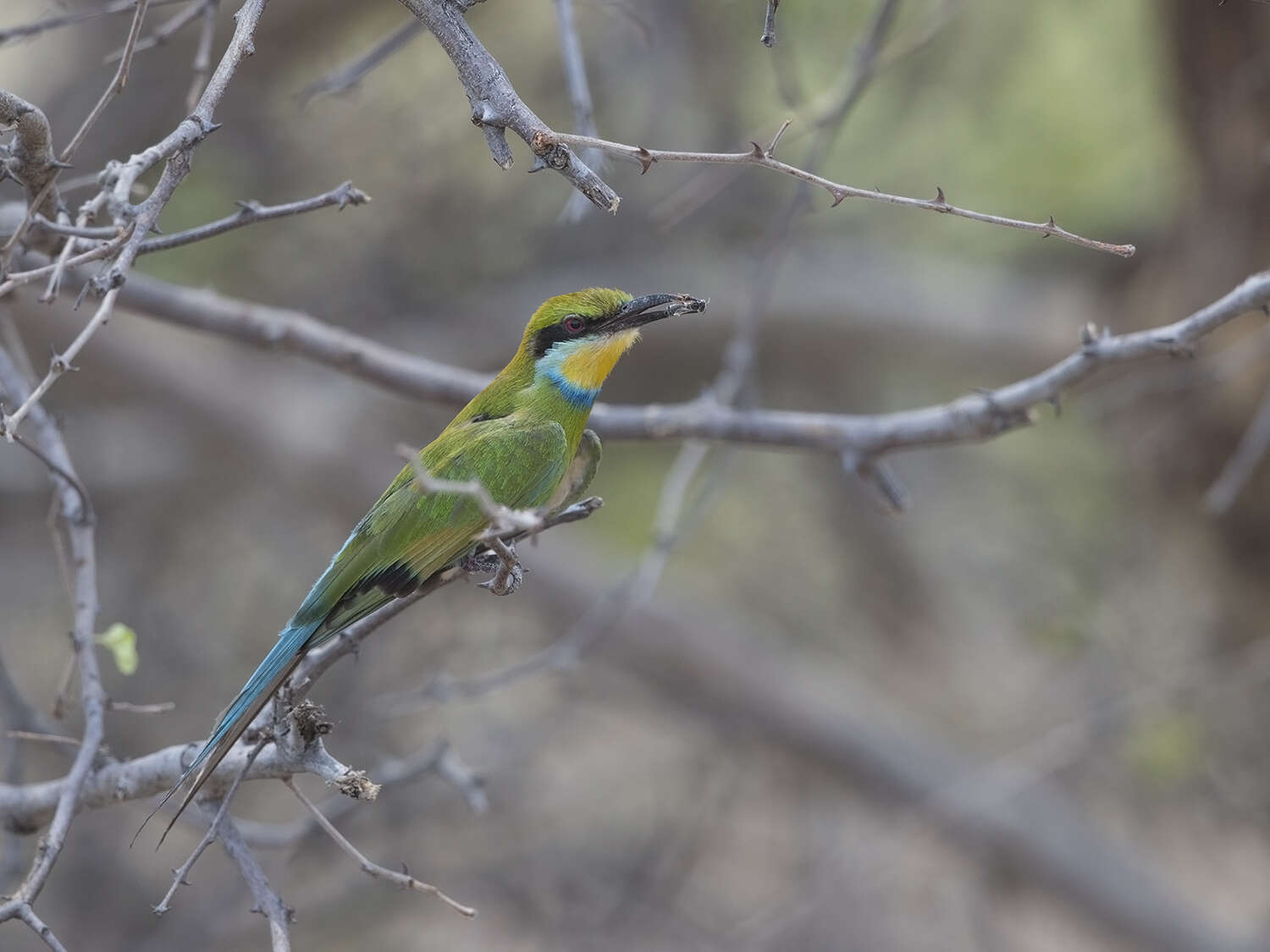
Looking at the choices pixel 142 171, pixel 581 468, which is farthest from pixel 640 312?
pixel 142 171

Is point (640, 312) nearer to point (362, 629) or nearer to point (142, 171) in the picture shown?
point (362, 629)

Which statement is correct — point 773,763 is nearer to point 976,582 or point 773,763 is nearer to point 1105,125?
point 976,582

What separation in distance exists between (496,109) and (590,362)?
1157mm

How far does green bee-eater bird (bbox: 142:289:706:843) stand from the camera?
2172mm

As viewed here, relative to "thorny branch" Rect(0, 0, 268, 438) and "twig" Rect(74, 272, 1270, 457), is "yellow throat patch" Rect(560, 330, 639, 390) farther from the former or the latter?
"thorny branch" Rect(0, 0, 268, 438)

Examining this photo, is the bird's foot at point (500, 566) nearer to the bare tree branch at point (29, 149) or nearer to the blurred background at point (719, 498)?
the bare tree branch at point (29, 149)

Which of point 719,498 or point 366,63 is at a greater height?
point 366,63

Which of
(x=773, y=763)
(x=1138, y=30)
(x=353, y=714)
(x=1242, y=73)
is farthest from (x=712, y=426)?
(x=1138, y=30)

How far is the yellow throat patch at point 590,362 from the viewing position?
2766mm

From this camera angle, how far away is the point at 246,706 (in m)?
1.96

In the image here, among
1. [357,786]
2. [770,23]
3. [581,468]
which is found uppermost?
[770,23]

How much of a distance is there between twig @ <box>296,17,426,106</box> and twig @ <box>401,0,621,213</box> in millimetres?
842

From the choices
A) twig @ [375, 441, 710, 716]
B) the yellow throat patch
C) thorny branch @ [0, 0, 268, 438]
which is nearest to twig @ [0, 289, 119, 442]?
thorny branch @ [0, 0, 268, 438]

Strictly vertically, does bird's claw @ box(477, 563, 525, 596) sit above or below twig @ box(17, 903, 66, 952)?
above
